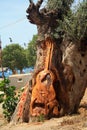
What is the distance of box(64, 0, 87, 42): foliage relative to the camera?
10295 millimetres

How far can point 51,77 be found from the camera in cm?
1043

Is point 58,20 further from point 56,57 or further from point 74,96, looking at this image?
point 74,96

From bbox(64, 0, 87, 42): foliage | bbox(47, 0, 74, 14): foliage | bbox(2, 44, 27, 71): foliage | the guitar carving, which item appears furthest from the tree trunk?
bbox(2, 44, 27, 71): foliage

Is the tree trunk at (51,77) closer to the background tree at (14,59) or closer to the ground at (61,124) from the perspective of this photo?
the ground at (61,124)

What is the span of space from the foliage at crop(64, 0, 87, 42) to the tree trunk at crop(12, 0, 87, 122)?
0.32 m

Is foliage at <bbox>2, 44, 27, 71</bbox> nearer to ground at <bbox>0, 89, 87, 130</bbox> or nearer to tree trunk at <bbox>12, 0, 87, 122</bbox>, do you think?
tree trunk at <bbox>12, 0, 87, 122</bbox>

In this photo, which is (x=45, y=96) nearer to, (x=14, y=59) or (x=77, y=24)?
(x=77, y=24)

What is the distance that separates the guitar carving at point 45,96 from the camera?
34.0 feet

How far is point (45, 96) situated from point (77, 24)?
86.3 inches

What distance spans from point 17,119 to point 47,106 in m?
1.04

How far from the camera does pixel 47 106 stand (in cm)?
1034

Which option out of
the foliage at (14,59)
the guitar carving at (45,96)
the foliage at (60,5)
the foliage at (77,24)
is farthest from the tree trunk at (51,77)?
the foliage at (14,59)

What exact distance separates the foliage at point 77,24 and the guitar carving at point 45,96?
0.95 m

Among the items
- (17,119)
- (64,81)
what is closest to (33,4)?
(64,81)
